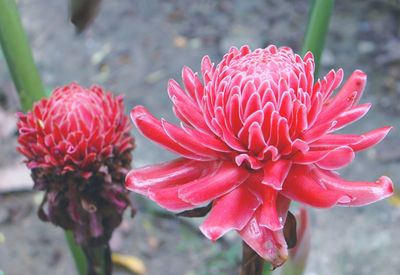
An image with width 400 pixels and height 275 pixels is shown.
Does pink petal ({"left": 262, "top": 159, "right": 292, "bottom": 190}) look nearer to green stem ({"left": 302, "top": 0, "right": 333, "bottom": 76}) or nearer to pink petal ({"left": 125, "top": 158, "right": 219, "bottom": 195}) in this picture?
pink petal ({"left": 125, "top": 158, "right": 219, "bottom": 195})

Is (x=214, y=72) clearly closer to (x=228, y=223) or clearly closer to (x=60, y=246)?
(x=228, y=223)

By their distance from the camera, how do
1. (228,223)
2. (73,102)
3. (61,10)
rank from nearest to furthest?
1. (228,223)
2. (73,102)
3. (61,10)

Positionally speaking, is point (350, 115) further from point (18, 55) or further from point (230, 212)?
point (18, 55)

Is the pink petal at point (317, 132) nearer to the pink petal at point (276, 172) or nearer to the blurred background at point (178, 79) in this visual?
the pink petal at point (276, 172)

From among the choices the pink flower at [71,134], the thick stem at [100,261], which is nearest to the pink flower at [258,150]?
the pink flower at [71,134]

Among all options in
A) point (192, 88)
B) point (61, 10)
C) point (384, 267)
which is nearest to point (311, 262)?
point (384, 267)

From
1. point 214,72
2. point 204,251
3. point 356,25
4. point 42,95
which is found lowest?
point 204,251
